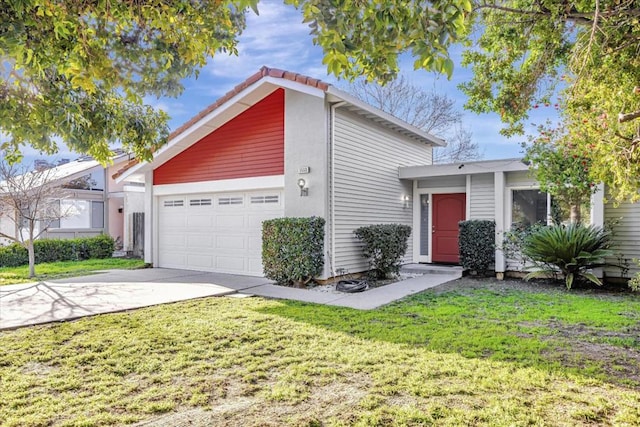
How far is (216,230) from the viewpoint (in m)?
11.1

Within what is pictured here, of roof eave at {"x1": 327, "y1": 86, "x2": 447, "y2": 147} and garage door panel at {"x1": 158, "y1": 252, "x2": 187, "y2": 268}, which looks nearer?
roof eave at {"x1": 327, "y1": 86, "x2": 447, "y2": 147}

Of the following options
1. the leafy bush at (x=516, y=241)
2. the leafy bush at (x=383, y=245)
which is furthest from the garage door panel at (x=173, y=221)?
the leafy bush at (x=516, y=241)

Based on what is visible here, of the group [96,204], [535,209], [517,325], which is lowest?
[517,325]

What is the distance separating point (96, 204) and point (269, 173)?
12.1 m

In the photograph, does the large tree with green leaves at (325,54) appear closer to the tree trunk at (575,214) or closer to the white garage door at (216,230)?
the tree trunk at (575,214)

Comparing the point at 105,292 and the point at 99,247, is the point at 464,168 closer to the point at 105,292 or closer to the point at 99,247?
the point at 105,292

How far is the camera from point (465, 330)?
5.37 metres

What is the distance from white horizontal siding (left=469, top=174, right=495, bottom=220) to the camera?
10867 millimetres

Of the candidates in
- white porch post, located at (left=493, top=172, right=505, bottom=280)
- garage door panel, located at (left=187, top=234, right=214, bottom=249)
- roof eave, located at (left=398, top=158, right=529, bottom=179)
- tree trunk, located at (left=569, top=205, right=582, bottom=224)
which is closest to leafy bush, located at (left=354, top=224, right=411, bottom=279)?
roof eave, located at (left=398, top=158, right=529, bottom=179)

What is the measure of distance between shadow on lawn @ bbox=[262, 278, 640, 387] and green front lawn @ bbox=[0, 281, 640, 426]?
31mm

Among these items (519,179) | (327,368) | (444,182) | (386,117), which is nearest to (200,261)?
(386,117)

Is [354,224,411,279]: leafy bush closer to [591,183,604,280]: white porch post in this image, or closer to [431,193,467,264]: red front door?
[431,193,467,264]: red front door

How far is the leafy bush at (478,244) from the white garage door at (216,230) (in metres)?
4.78

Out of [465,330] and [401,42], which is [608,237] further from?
[401,42]
